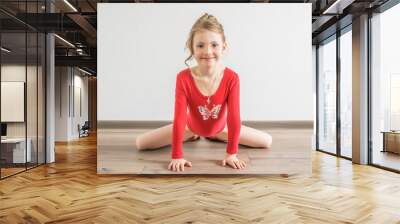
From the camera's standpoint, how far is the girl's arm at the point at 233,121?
5.77 metres

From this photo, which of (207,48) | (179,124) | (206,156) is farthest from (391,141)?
(179,124)

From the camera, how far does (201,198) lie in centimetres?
448

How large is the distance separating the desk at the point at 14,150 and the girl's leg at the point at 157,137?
2.30 meters

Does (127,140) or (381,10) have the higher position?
(381,10)

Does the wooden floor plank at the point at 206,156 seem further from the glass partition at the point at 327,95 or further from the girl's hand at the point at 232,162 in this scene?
the glass partition at the point at 327,95

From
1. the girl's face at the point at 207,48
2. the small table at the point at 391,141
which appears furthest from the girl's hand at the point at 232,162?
the small table at the point at 391,141

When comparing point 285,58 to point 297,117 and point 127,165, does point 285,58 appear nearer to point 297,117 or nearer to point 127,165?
point 297,117

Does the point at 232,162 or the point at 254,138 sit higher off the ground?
the point at 254,138

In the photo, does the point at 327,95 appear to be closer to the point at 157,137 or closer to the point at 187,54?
the point at 187,54

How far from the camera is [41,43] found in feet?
23.9

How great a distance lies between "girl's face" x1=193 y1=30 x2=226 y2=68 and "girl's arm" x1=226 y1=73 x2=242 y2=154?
528mm

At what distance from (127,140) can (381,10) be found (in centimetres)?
534

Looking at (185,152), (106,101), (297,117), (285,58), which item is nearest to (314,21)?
(285,58)

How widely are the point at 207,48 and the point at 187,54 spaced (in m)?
0.37
